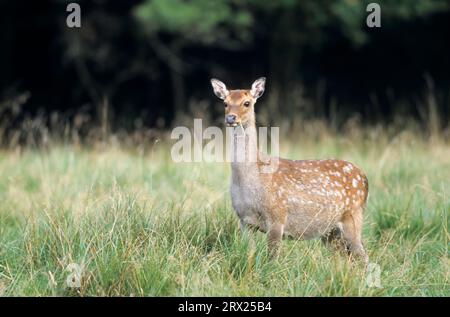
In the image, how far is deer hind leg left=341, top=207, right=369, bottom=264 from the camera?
6199mm

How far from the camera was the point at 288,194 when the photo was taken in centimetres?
623

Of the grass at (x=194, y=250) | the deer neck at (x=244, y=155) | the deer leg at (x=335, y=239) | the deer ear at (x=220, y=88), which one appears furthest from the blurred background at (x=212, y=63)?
the deer neck at (x=244, y=155)

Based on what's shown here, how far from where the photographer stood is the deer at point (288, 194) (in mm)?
6113

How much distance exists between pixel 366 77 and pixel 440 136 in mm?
7855

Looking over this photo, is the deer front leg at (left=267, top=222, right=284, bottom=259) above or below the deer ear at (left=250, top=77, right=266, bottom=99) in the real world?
below

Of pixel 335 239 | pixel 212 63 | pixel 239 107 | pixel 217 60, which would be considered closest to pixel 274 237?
pixel 335 239

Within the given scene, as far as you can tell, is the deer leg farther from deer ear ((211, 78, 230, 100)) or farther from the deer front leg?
deer ear ((211, 78, 230, 100))

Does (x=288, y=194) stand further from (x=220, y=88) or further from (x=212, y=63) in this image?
(x=212, y=63)

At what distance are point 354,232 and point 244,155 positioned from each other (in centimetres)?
102

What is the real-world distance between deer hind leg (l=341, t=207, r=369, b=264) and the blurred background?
26.5 ft

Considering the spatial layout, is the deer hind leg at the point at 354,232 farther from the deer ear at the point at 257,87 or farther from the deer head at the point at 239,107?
the deer ear at the point at 257,87

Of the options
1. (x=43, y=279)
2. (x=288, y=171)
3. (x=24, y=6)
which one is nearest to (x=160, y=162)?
(x=288, y=171)

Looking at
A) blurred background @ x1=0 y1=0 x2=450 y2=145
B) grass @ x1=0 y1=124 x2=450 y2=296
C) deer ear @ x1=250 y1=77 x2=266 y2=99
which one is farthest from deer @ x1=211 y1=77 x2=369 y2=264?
blurred background @ x1=0 y1=0 x2=450 y2=145
